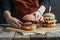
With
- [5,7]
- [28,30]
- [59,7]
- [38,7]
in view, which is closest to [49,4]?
[59,7]

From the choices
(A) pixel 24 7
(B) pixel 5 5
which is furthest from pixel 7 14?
(A) pixel 24 7

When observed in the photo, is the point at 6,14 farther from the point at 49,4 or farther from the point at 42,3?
the point at 49,4

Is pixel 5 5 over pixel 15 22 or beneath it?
over

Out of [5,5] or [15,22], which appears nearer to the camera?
[15,22]

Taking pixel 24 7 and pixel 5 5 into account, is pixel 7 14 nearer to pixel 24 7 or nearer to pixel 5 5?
pixel 5 5

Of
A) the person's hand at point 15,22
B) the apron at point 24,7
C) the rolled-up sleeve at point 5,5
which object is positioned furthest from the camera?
the apron at point 24,7

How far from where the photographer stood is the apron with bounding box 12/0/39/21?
4.69 ft

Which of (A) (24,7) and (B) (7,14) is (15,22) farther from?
(A) (24,7)

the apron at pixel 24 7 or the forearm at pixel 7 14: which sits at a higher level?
the apron at pixel 24 7

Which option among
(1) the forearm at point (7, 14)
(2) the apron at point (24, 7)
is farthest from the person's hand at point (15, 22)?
(2) the apron at point (24, 7)

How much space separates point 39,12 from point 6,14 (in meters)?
0.23

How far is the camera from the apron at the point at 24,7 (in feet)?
4.69

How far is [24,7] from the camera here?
1.43 metres

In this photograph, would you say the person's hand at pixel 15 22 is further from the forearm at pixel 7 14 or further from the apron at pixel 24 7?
the apron at pixel 24 7
